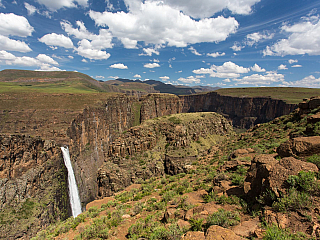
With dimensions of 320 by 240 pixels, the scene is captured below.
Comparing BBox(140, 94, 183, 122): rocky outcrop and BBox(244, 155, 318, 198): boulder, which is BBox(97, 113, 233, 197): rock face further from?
BBox(140, 94, 183, 122): rocky outcrop

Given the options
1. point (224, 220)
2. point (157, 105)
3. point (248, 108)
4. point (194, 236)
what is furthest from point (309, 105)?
point (248, 108)

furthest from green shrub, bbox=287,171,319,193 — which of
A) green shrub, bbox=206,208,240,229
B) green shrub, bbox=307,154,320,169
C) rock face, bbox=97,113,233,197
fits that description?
rock face, bbox=97,113,233,197

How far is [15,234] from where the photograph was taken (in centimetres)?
3203

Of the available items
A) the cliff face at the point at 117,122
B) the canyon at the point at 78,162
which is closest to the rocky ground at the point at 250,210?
the canyon at the point at 78,162

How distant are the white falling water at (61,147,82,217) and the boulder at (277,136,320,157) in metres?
59.4

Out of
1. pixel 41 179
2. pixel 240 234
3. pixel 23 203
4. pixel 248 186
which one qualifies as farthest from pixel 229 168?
pixel 41 179

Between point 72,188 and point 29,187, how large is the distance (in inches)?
687

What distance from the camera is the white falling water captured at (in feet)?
174

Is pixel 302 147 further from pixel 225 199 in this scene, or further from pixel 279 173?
pixel 225 199

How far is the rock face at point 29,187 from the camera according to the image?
33.5m

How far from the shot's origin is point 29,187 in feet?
126

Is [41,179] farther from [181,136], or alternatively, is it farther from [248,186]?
[248,186]

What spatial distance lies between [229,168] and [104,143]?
7614 cm

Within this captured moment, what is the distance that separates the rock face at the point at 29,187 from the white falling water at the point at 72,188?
3321mm
